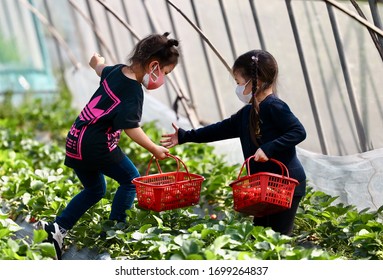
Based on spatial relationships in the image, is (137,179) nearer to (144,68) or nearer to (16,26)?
(144,68)

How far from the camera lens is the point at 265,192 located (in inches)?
166

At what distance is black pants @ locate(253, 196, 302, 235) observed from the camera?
4.53 metres

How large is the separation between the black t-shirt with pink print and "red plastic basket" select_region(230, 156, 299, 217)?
70 centimetres

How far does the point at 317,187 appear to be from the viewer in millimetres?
5652

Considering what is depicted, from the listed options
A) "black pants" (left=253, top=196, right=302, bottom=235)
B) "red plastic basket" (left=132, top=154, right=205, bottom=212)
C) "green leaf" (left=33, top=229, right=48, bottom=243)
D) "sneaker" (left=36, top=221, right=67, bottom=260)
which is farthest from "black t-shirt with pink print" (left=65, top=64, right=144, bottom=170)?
"black pants" (left=253, top=196, right=302, bottom=235)

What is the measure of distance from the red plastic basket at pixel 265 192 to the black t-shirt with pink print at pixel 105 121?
702 mm

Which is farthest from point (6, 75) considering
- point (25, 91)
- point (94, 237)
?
point (94, 237)

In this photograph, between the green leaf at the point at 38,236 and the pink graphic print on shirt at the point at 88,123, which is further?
the pink graphic print on shirt at the point at 88,123

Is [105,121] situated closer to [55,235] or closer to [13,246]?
[55,235]

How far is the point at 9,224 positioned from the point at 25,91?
7173 millimetres

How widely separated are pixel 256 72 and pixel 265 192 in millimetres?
686

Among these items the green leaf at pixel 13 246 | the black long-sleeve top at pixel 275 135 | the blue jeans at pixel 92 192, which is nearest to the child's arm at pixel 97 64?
the blue jeans at pixel 92 192

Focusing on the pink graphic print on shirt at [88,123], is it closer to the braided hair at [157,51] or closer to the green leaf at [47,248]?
the braided hair at [157,51]

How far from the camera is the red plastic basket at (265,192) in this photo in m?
4.23
